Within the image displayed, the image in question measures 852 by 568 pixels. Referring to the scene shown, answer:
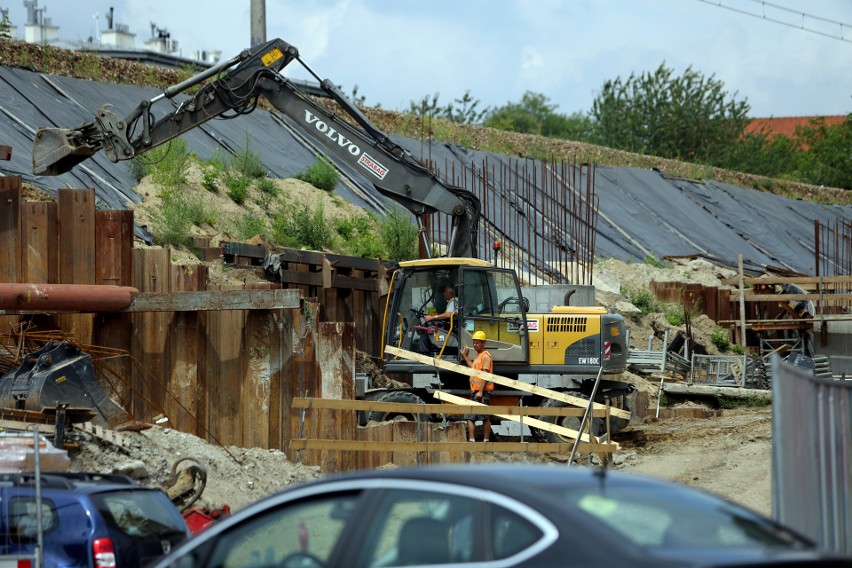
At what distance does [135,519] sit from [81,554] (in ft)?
1.64

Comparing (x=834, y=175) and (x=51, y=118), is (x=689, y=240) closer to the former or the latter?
(x=51, y=118)

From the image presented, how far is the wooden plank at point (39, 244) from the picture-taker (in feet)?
47.9

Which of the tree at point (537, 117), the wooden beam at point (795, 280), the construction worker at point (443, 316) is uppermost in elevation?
the tree at point (537, 117)

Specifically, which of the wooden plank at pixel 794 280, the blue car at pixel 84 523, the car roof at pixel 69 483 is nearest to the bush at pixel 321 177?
the wooden plank at pixel 794 280

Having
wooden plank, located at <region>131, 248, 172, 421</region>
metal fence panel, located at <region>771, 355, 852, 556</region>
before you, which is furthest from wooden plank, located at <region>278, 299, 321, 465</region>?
metal fence panel, located at <region>771, 355, 852, 556</region>

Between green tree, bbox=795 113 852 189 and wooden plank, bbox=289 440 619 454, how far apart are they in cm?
6003

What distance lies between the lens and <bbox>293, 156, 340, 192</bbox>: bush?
2731cm

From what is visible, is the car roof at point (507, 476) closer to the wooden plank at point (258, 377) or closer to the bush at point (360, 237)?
the wooden plank at point (258, 377)

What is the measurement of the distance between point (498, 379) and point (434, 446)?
2.83m

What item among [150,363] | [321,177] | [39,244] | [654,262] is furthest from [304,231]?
[654,262]

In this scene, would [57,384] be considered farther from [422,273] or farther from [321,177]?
[321,177]

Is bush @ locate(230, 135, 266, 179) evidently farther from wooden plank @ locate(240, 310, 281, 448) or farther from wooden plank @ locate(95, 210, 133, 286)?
wooden plank @ locate(240, 310, 281, 448)

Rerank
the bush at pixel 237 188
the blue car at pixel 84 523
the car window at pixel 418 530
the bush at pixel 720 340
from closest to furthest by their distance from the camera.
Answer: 1. the car window at pixel 418 530
2. the blue car at pixel 84 523
3. the bush at pixel 237 188
4. the bush at pixel 720 340

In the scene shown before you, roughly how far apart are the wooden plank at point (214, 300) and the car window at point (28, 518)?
21.7ft
